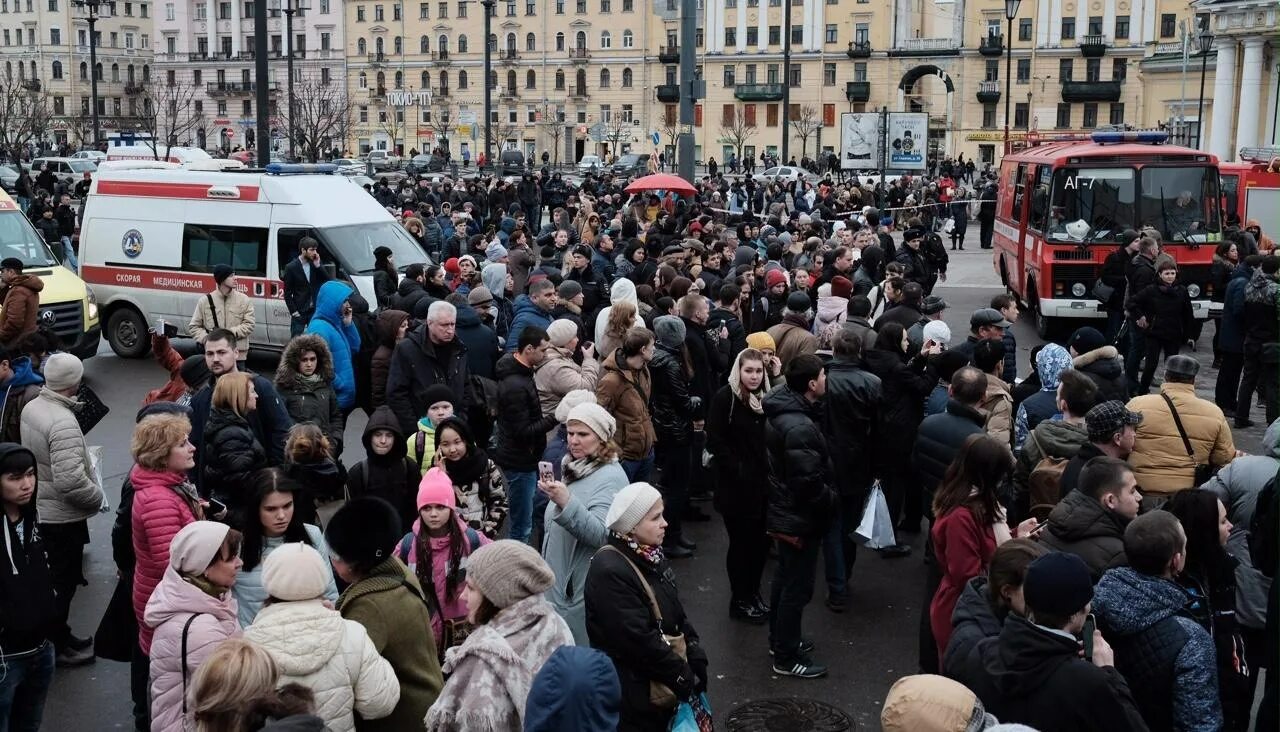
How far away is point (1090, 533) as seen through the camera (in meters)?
5.57

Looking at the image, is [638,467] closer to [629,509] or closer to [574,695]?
[629,509]

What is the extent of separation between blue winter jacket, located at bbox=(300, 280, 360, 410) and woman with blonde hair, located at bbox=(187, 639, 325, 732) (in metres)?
6.26

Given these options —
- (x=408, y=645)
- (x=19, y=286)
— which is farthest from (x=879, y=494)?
(x=19, y=286)

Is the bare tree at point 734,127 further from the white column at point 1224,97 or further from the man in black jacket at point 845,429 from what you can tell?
the man in black jacket at point 845,429

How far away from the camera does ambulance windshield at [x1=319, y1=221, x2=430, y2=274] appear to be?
51.2ft

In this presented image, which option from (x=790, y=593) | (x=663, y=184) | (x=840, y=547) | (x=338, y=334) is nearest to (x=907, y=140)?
(x=663, y=184)

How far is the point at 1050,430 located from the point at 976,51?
8719 cm

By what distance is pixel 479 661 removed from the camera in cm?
436

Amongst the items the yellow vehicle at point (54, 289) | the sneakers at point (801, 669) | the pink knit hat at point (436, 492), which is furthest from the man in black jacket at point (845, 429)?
the yellow vehicle at point (54, 289)

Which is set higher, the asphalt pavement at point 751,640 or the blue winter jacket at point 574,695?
the blue winter jacket at point 574,695

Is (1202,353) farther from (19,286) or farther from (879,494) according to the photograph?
(19,286)

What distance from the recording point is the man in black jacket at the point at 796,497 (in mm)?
7062

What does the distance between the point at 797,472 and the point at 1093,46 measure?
8673 centimetres

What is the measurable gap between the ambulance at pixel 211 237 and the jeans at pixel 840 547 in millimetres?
8082
